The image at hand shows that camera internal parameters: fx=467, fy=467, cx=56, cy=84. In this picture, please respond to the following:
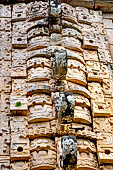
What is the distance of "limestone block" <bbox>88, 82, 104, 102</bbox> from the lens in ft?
21.9

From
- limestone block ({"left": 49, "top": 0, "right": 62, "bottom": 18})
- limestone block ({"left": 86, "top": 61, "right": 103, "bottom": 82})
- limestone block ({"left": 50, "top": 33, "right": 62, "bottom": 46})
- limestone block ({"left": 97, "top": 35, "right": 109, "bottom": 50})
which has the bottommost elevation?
limestone block ({"left": 86, "top": 61, "right": 103, "bottom": 82})

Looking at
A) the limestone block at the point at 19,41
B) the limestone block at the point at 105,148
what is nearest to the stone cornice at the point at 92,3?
the limestone block at the point at 19,41

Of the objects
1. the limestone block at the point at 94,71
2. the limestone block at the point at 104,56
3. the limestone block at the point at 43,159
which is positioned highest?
the limestone block at the point at 104,56

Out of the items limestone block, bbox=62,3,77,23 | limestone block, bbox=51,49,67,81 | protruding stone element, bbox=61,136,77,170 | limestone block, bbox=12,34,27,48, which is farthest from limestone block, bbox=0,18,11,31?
protruding stone element, bbox=61,136,77,170

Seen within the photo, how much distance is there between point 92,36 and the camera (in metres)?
7.76

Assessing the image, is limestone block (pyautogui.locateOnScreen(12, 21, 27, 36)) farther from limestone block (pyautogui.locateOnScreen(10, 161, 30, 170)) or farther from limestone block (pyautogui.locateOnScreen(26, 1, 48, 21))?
limestone block (pyautogui.locateOnScreen(10, 161, 30, 170))

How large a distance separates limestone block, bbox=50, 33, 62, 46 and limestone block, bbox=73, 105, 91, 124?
4.29ft

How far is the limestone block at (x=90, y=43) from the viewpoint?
749cm

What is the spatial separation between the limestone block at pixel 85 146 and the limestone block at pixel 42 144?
333 mm

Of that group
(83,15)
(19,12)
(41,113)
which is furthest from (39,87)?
(83,15)

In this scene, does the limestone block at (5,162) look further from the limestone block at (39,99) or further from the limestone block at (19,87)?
the limestone block at (19,87)

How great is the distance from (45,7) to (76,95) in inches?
81.7

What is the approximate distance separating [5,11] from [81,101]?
8.38 feet

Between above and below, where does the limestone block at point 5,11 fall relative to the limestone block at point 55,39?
above
